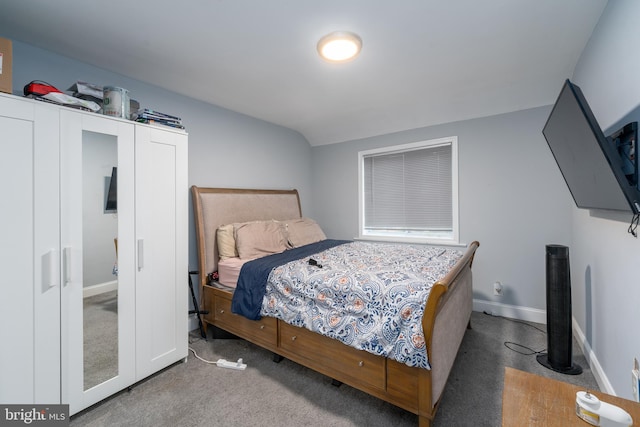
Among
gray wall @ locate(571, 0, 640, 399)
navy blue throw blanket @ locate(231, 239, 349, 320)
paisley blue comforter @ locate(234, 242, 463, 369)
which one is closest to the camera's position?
gray wall @ locate(571, 0, 640, 399)

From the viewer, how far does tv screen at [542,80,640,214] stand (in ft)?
4.16

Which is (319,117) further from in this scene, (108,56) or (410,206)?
(108,56)

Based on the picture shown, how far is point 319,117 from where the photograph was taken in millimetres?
3602

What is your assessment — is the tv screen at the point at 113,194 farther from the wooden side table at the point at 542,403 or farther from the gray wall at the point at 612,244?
the gray wall at the point at 612,244

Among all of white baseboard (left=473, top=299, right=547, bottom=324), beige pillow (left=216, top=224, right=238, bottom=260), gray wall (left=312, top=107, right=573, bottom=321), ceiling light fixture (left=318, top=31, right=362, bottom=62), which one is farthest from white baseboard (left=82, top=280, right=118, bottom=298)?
white baseboard (left=473, top=299, right=547, bottom=324)

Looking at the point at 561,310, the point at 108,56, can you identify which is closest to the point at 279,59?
the point at 108,56

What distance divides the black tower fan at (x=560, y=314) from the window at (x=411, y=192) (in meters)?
1.27

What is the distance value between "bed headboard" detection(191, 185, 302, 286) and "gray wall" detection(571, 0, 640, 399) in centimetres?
313

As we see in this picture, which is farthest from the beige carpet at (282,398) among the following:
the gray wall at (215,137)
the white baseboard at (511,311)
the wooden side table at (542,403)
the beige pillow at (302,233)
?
the beige pillow at (302,233)

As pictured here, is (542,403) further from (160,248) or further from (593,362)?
(160,248)

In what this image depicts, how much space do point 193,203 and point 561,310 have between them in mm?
3398

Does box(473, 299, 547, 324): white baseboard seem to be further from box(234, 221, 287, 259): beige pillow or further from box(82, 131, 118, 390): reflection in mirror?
box(82, 131, 118, 390): reflection in mirror

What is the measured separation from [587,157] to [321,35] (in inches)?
69.5

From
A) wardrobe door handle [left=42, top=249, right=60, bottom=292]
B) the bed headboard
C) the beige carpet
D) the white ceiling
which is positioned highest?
the white ceiling
